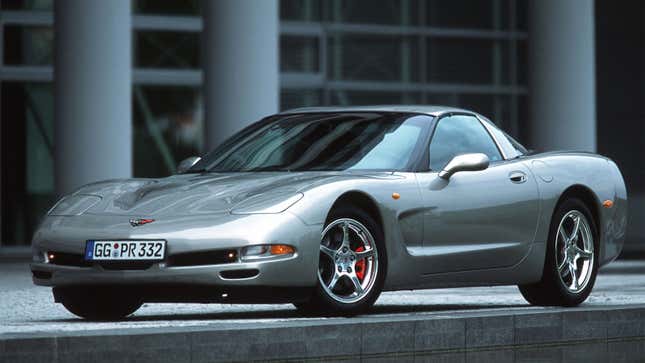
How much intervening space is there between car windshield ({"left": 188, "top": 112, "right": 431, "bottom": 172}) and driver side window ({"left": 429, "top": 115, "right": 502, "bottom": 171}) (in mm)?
135

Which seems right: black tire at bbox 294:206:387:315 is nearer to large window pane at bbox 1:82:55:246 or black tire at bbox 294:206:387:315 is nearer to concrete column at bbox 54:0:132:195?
concrete column at bbox 54:0:132:195

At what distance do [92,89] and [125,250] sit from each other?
9367 mm

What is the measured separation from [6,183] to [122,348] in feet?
59.1

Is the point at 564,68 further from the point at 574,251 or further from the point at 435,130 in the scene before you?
the point at 435,130

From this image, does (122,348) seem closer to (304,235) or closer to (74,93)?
(304,235)

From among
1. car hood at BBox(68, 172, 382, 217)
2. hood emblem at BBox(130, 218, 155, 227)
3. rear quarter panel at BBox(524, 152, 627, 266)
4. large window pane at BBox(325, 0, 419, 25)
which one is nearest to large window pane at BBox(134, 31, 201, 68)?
large window pane at BBox(325, 0, 419, 25)

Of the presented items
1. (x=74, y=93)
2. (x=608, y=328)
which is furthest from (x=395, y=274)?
(x=74, y=93)

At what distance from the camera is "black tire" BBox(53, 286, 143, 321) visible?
28.7 ft

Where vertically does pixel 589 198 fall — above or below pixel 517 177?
below

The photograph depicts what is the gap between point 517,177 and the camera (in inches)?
384

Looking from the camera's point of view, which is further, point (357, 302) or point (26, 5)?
point (26, 5)

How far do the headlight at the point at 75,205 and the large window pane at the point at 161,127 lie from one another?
16097mm

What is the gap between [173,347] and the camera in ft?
21.7

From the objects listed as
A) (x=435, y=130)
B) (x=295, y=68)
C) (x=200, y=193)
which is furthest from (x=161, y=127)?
(x=200, y=193)
